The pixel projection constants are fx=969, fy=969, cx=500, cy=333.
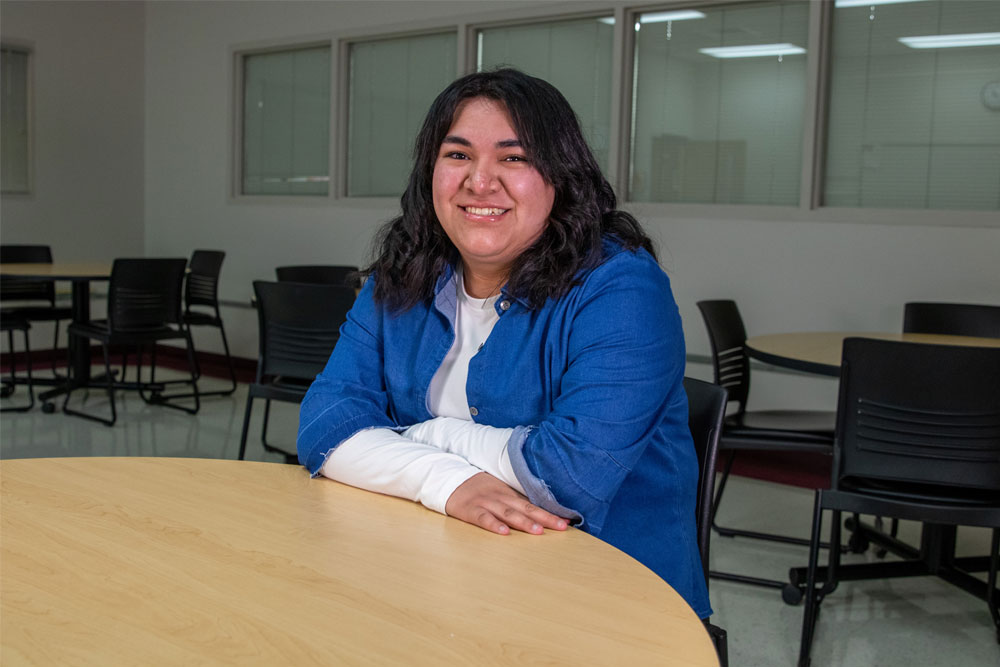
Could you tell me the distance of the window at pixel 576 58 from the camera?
5516mm

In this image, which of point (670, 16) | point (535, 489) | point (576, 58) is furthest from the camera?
point (576, 58)

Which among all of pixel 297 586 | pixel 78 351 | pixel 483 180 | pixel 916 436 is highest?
pixel 483 180

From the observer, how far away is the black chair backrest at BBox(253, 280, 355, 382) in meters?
3.65

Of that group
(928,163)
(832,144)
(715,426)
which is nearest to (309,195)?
(832,144)

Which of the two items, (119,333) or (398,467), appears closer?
(398,467)

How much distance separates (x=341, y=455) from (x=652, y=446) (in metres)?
0.47

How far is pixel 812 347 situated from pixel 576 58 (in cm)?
290

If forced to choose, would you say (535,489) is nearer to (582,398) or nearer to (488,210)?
(582,398)

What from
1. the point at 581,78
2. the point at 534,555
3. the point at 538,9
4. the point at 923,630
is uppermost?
the point at 538,9

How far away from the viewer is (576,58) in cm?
564

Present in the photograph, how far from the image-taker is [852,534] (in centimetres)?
355

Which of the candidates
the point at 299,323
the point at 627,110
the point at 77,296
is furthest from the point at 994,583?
the point at 77,296

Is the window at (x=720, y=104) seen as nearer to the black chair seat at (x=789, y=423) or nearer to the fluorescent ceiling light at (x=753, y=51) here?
the fluorescent ceiling light at (x=753, y=51)

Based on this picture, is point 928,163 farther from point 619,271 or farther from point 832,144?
point 619,271
